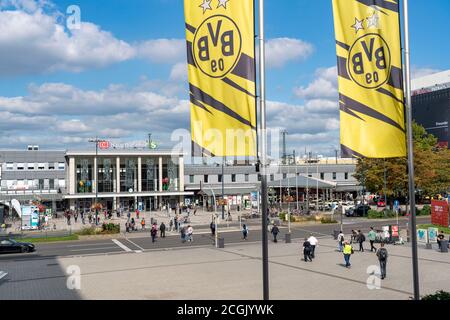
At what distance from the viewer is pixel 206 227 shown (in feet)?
158

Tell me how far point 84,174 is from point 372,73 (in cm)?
6695

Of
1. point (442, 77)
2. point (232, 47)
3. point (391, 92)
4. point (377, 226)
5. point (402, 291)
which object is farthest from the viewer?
point (442, 77)

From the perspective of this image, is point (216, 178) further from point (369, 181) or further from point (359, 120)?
point (359, 120)

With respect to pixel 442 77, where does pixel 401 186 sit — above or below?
below

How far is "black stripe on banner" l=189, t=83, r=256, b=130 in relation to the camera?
10.1m

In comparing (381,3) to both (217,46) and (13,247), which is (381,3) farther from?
(13,247)

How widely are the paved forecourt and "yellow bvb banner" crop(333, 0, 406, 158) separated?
22.1 feet

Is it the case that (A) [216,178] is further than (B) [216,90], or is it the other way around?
(A) [216,178]

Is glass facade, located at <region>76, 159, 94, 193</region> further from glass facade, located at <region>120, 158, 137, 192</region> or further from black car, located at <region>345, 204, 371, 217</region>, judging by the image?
black car, located at <region>345, 204, 371, 217</region>

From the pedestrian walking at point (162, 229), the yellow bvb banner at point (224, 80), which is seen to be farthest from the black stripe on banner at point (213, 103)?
the pedestrian walking at point (162, 229)

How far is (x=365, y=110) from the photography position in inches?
447

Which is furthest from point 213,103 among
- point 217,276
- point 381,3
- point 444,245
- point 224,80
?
point 444,245

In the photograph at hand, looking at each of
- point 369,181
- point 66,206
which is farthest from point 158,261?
point 66,206

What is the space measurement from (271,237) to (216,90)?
28.8 metres
